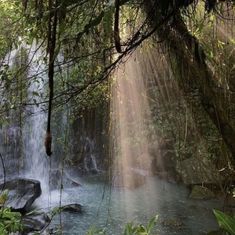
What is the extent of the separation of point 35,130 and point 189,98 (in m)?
8.36

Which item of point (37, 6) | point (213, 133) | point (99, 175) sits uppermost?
point (37, 6)

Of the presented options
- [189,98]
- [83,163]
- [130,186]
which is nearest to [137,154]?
[130,186]

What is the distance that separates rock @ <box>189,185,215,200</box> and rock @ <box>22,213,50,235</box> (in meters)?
3.20

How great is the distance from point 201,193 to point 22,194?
369cm

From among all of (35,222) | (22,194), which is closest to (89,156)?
(22,194)

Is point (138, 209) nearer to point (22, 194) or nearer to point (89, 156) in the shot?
point (22, 194)

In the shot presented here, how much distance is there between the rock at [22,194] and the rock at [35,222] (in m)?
0.73

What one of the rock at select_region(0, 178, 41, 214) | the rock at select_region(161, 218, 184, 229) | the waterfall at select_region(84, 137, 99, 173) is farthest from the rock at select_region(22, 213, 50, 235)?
the waterfall at select_region(84, 137, 99, 173)

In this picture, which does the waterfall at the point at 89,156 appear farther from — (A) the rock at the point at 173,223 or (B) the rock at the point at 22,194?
(A) the rock at the point at 173,223

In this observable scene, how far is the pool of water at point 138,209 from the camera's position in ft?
21.6

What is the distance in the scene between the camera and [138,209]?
763cm

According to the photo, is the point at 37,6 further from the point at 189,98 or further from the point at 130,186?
the point at 130,186

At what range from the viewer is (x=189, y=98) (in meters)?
3.23

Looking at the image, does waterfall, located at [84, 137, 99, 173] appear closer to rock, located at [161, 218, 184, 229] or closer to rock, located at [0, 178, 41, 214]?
rock, located at [0, 178, 41, 214]
